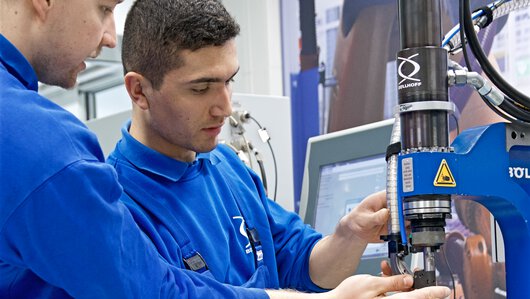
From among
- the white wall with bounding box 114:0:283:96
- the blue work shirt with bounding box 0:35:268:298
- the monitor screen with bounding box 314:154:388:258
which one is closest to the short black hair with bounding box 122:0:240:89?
the blue work shirt with bounding box 0:35:268:298

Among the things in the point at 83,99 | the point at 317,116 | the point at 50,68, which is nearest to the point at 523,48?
the point at 317,116

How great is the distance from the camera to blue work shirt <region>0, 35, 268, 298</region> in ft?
2.95

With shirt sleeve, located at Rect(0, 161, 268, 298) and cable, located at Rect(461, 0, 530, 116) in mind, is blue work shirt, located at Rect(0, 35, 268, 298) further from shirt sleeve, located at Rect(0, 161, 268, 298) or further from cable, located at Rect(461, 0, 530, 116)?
cable, located at Rect(461, 0, 530, 116)

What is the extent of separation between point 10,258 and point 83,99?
4486mm

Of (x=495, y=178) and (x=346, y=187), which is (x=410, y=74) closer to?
(x=495, y=178)

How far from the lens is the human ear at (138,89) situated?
1490 mm

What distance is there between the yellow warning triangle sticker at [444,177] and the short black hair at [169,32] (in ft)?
2.05

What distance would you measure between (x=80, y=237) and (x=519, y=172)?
0.70m

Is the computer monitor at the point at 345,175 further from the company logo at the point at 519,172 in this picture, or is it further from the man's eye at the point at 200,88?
the company logo at the point at 519,172

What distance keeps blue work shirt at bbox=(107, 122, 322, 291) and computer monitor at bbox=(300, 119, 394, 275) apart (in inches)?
14.6

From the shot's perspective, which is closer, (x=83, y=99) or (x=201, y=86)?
(x=201, y=86)

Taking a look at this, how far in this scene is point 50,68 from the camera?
1.03 meters

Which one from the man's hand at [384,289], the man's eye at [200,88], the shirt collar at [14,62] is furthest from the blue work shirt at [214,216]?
the shirt collar at [14,62]

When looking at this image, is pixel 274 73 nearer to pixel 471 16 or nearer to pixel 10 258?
pixel 471 16
